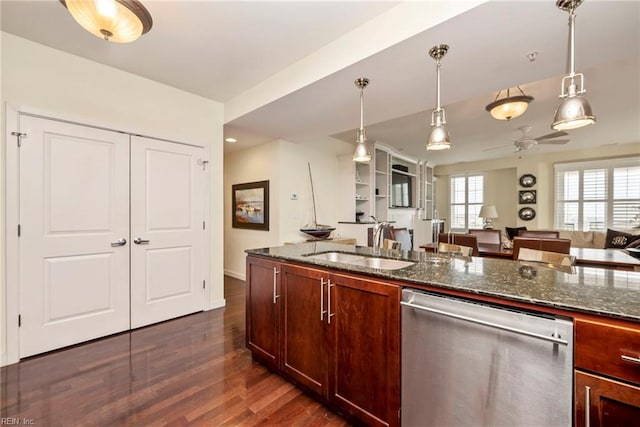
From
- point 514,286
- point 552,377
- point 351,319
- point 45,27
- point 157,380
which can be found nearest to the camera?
point 552,377

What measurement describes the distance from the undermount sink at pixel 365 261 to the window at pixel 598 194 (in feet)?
22.4

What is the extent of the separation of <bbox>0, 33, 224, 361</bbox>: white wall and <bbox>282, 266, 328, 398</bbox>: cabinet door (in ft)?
6.50

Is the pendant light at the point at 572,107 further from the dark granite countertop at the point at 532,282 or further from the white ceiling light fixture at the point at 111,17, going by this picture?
the white ceiling light fixture at the point at 111,17

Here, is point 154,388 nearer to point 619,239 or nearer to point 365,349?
point 365,349

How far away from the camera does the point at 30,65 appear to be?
7.63ft

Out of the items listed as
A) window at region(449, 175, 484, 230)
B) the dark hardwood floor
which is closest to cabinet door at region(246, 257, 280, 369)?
the dark hardwood floor

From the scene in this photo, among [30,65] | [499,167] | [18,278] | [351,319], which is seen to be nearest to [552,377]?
[351,319]

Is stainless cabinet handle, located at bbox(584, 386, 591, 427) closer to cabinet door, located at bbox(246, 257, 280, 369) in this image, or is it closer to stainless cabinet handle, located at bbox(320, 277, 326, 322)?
stainless cabinet handle, located at bbox(320, 277, 326, 322)

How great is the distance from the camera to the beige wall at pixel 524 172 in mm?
6117

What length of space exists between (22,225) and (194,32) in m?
2.13

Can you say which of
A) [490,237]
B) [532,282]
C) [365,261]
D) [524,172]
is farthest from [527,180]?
[532,282]

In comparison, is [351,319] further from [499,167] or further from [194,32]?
[499,167]

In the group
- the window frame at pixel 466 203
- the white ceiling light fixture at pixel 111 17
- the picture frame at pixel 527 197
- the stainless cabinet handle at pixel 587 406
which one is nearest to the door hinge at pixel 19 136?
the white ceiling light fixture at pixel 111 17

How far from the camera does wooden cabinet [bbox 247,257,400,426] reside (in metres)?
1.40
